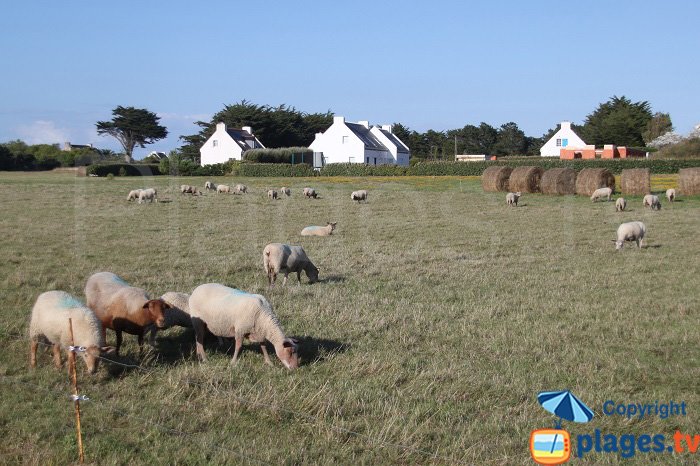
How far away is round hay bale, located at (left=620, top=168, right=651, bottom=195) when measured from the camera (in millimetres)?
41125

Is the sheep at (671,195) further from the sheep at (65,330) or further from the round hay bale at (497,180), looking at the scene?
the sheep at (65,330)

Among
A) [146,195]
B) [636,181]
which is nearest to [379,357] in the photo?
[146,195]

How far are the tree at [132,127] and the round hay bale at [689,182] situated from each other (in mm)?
83667

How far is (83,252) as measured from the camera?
→ 729 inches

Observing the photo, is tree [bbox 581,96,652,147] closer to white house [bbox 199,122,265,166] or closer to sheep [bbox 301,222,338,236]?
white house [bbox 199,122,265,166]

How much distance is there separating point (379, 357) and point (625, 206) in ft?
94.5

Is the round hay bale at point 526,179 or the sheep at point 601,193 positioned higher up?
the round hay bale at point 526,179

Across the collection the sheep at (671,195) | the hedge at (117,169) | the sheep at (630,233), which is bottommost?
the sheep at (630,233)

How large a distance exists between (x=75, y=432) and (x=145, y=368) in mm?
2000

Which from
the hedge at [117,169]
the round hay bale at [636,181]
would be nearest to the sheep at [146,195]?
the round hay bale at [636,181]

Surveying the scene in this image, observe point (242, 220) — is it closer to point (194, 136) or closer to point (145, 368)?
point (145, 368)

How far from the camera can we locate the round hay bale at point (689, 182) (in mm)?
39875

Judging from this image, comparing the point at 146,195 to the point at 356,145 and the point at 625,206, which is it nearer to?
the point at 625,206

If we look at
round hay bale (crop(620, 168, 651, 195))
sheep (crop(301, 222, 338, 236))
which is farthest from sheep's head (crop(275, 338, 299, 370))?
round hay bale (crop(620, 168, 651, 195))
